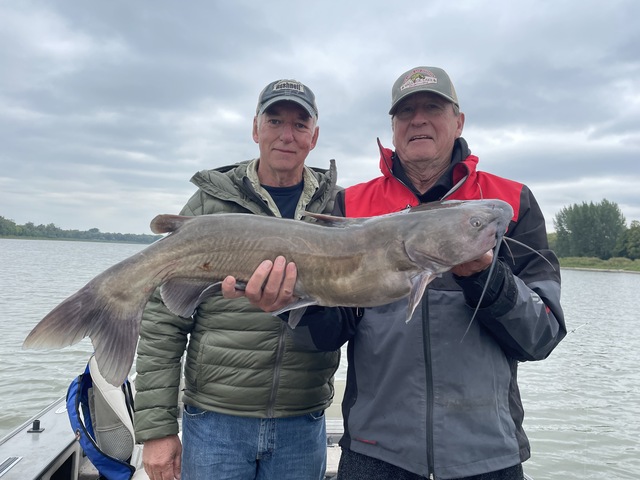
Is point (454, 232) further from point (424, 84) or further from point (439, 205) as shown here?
point (424, 84)

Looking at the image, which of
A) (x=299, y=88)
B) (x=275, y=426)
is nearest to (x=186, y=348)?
(x=275, y=426)

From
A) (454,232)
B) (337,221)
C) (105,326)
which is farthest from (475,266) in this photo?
(105,326)

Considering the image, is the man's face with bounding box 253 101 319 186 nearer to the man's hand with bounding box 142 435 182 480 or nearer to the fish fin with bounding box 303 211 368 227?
the fish fin with bounding box 303 211 368 227

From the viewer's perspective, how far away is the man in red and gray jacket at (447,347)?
217cm

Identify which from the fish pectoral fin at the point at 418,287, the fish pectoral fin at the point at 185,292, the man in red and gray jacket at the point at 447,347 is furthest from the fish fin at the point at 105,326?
the fish pectoral fin at the point at 418,287

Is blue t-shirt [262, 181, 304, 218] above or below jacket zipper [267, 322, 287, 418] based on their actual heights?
above

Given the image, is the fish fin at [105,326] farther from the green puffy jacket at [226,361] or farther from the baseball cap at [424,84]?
the baseball cap at [424,84]

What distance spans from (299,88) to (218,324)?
1.53 meters

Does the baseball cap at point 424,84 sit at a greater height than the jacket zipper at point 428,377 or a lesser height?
greater

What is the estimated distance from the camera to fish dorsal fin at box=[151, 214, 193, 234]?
7.82 ft

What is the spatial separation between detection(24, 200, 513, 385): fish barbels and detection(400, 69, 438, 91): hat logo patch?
29.9 inches

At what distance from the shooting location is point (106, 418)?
12.6 feet

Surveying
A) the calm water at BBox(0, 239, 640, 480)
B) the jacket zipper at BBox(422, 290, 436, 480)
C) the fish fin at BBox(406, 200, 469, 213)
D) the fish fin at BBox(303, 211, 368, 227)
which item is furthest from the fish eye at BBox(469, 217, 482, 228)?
the calm water at BBox(0, 239, 640, 480)

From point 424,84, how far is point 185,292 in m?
1.66
